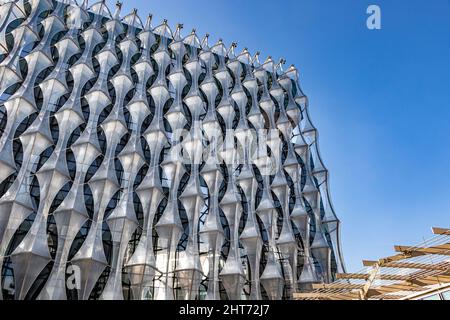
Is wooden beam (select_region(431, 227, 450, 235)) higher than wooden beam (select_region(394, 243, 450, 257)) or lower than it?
higher

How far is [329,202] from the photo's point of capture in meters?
28.1

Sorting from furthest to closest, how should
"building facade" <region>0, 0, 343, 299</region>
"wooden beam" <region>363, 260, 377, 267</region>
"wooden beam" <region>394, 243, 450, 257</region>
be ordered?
"building facade" <region>0, 0, 343, 299</region>
"wooden beam" <region>363, 260, 377, 267</region>
"wooden beam" <region>394, 243, 450, 257</region>

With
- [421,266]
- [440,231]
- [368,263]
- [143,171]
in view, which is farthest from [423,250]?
[143,171]

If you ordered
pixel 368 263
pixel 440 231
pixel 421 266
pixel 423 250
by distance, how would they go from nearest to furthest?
pixel 440 231, pixel 423 250, pixel 421 266, pixel 368 263

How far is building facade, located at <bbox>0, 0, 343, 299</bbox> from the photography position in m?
19.4

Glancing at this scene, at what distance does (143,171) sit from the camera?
926 inches

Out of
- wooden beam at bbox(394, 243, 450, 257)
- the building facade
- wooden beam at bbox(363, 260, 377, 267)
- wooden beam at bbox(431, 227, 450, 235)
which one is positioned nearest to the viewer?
wooden beam at bbox(431, 227, 450, 235)

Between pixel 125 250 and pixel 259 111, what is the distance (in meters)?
13.8

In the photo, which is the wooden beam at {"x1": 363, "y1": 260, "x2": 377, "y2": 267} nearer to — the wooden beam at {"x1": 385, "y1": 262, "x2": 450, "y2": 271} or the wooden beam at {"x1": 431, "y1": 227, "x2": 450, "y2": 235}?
the wooden beam at {"x1": 385, "y1": 262, "x2": 450, "y2": 271}

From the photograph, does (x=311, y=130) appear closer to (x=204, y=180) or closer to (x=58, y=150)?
(x=204, y=180)

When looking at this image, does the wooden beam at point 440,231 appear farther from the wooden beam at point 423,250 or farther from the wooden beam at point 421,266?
the wooden beam at point 421,266

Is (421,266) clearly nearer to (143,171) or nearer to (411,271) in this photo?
(411,271)

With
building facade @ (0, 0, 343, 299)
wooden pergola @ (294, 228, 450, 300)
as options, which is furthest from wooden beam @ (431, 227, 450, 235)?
building facade @ (0, 0, 343, 299)
